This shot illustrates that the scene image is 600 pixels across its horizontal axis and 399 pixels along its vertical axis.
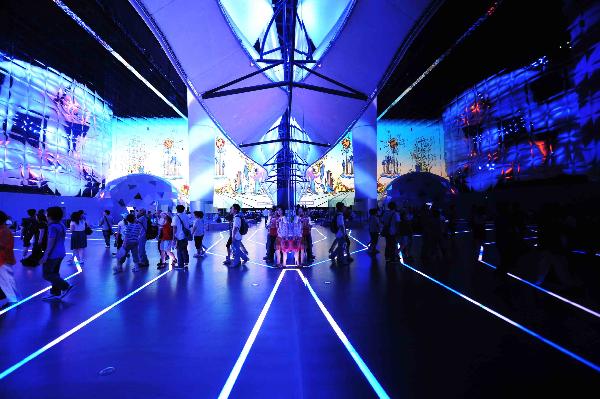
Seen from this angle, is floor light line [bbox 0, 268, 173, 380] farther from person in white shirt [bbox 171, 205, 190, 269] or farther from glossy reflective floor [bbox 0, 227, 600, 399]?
person in white shirt [bbox 171, 205, 190, 269]

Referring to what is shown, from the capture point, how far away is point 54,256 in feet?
16.9

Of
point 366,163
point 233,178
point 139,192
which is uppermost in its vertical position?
point 366,163

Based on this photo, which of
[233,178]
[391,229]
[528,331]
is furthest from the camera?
[233,178]

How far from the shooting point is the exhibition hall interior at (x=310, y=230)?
293cm

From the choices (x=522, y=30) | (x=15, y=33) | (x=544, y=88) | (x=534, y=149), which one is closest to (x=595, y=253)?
(x=534, y=149)

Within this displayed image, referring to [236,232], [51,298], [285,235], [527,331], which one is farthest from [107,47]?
[527,331]

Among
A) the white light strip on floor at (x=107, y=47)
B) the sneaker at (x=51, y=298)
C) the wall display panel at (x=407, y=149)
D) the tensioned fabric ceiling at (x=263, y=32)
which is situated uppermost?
the white light strip on floor at (x=107, y=47)

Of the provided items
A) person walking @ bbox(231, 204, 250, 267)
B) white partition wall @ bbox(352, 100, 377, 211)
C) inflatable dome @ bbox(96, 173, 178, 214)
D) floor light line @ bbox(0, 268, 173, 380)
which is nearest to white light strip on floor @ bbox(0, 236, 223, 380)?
floor light line @ bbox(0, 268, 173, 380)

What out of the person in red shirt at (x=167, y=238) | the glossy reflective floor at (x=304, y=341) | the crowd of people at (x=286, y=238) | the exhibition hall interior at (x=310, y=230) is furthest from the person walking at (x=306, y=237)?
the person in red shirt at (x=167, y=238)

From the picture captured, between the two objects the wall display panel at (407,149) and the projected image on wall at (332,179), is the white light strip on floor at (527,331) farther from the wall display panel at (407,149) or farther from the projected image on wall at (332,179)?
the projected image on wall at (332,179)

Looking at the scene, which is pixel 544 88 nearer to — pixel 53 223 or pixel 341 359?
pixel 341 359

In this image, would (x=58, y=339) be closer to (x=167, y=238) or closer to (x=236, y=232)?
(x=236, y=232)

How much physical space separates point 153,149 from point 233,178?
927 cm

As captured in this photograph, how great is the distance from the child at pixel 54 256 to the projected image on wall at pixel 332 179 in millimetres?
32789
